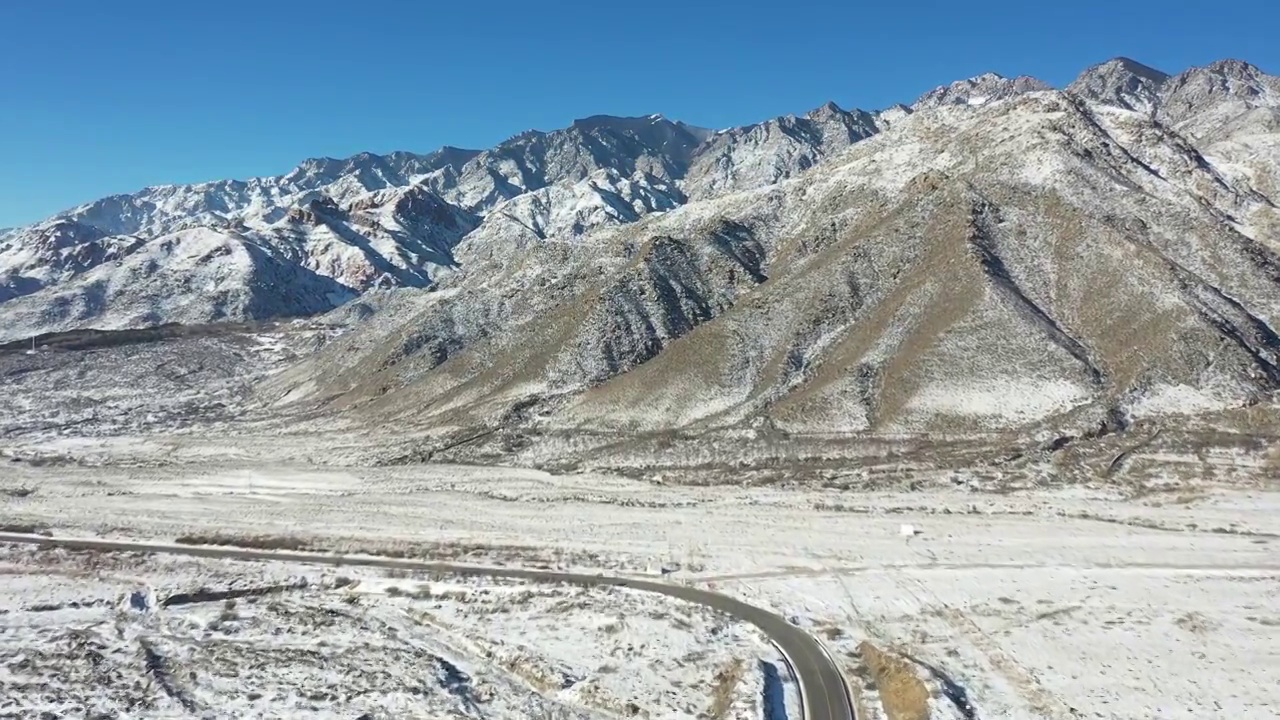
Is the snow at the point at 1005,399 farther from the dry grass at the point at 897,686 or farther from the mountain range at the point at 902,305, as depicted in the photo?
the dry grass at the point at 897,686

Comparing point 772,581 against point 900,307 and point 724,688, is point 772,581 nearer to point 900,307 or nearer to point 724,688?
Result: point 724,688

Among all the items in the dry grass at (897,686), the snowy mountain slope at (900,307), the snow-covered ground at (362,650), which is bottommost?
the snow-covered ground at (362,650)

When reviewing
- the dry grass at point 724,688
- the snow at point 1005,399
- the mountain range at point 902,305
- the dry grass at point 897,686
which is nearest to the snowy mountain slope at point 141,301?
the mountain range at point 902,305

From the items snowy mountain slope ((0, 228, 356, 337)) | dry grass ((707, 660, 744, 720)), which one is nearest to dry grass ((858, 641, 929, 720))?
dry grass ((707, 660, 744, 720))

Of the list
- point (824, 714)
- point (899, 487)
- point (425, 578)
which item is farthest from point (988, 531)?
point (425, 578)

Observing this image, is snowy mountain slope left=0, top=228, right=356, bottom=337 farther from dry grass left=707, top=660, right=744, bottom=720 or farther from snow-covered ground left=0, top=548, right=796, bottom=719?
dry grass left=707, top=660, right=744, bottom=720
